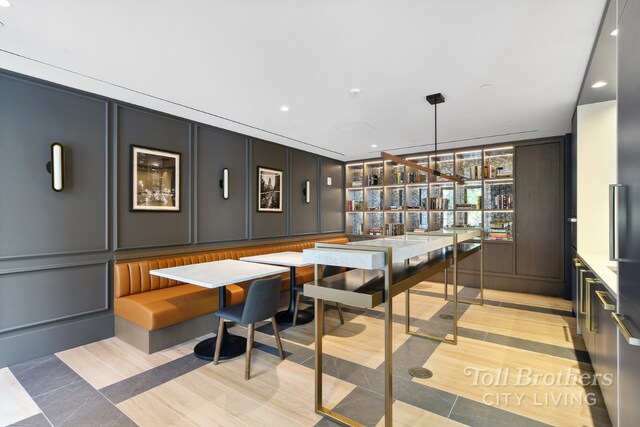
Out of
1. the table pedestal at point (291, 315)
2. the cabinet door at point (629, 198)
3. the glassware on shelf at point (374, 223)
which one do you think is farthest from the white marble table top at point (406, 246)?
the glassware on shelf at point (374, 223)

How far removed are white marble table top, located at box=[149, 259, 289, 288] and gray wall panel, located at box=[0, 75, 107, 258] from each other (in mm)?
956

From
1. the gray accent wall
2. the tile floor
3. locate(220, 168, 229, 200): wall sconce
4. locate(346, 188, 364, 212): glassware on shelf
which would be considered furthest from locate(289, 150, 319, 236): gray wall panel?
the tile floor

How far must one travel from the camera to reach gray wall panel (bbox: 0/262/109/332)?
9.28 feet

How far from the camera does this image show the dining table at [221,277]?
9.05 ft

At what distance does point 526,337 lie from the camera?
343 centimetres

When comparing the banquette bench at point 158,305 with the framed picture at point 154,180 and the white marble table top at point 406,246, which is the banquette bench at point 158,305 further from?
the white marble table top at point 406,246

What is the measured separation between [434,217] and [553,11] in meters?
4.76

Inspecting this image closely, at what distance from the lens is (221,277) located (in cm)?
284

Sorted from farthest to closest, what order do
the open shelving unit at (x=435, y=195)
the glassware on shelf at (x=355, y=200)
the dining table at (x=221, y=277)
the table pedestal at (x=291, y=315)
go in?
A: the glassware on shelf at (x=355, y=200)
the open shelving unit at (x=435, y=195)
the table pedestal at (x=291, y=315)
the dining table at (x=221, y=277)

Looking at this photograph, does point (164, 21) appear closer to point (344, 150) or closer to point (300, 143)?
point (300, 143)

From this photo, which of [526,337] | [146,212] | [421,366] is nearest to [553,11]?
[421,366]

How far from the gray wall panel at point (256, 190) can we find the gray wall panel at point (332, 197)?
4.00ft

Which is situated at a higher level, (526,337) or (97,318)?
(97,318)

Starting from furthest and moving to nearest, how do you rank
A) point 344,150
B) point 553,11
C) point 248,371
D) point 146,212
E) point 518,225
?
point 344,150 < point 518,225 < point 146,212 < point 248,371 < point 553,11
